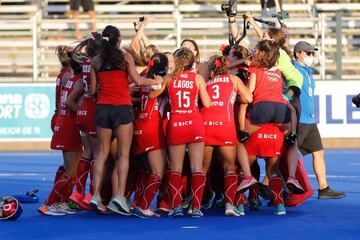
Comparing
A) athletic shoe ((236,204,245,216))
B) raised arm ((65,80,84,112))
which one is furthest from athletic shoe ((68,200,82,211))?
athletic shoe ((236,204,245,216))

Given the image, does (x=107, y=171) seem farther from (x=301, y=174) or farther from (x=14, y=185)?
(x=14, y=185)

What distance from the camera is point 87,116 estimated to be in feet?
43.0

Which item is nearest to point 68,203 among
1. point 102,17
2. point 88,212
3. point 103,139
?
point 88,212

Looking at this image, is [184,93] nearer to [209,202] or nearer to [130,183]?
[130,183]

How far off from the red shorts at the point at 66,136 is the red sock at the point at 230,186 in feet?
6.09

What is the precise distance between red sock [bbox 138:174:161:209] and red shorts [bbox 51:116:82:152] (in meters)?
1.04

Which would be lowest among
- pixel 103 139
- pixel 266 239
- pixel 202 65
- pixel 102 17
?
pixel 266 239

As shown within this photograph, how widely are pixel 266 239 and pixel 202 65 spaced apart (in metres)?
3.25

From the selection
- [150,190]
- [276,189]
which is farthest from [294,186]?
[150,190]

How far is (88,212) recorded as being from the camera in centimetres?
1362

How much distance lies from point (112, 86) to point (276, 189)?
2300mm

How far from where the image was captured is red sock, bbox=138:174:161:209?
13000mm

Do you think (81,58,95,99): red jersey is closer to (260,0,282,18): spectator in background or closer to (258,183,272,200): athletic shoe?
(258,183,272,200): athletic shoe

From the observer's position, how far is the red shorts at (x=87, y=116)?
13.1 meters
